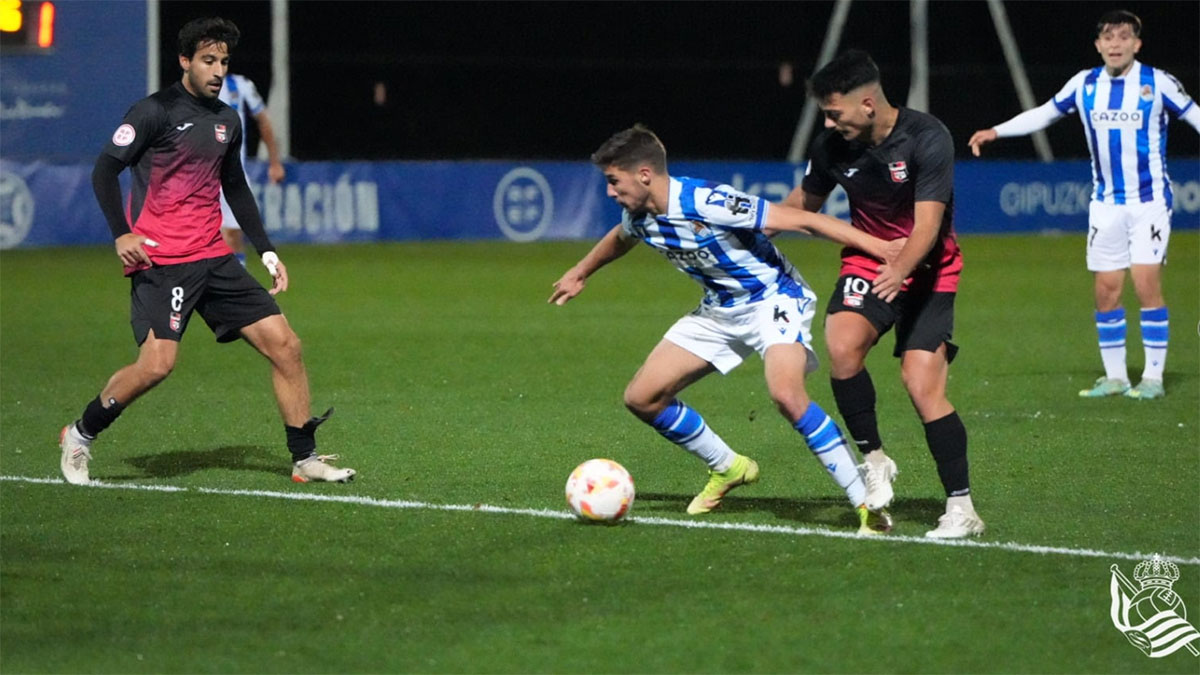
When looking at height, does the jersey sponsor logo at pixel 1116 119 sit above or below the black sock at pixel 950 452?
above

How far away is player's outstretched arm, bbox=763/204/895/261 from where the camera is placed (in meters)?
6.08

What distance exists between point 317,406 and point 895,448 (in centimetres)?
348

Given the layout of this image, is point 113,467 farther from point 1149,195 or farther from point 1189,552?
point 1149,195

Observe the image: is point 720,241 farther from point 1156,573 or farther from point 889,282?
point 1156,573

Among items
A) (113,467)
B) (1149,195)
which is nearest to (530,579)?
(113,467)

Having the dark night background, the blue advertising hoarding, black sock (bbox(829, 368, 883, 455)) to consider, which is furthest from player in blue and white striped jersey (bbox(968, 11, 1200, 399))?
the dark night background

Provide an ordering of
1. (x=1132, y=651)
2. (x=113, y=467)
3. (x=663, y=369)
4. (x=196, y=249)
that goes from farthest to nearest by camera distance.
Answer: (x=113, y=467)
(x=196, y=249)
(x=663, y=369)
(x=1132, y=651)

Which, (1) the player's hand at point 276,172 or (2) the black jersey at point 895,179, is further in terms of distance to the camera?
(1) the player's hand at point 276,172

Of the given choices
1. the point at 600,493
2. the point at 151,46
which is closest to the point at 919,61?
the point at 151,46

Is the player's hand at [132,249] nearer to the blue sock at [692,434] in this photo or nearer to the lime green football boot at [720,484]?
the blue sock at [692,434]

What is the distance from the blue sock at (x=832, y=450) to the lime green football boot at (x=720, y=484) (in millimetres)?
581

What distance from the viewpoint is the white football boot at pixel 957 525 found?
6270 mm

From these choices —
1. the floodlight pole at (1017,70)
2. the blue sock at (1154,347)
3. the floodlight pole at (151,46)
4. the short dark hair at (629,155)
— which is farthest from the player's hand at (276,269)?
the floodlight pole at (1017,70)

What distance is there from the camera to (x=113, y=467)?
316 inches
